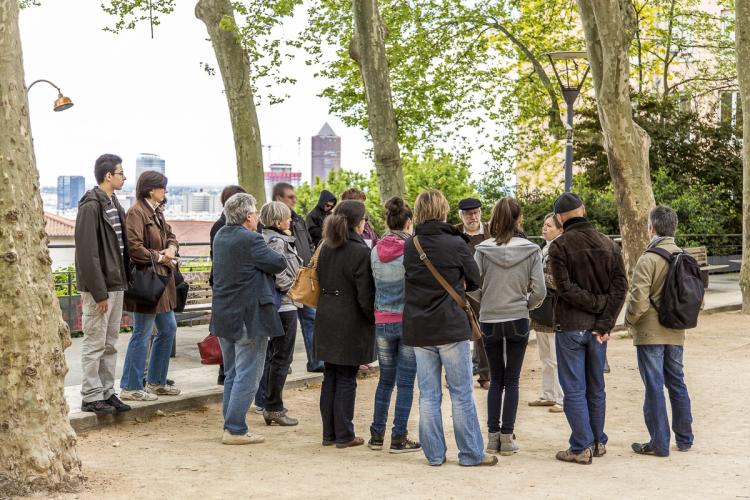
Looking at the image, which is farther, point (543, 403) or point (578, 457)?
point (543, 403)

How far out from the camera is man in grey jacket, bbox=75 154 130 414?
764 cm

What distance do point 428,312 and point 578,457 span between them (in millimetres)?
1522

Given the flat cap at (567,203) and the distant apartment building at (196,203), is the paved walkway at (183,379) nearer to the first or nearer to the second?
the flat cap at (567,203)

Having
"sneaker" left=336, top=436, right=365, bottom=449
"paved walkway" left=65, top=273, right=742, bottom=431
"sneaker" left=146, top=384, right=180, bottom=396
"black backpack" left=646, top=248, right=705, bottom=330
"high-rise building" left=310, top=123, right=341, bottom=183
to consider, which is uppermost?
"high-rise building" left=310, top=123, right=341, bottom=183

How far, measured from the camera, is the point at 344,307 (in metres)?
7.23

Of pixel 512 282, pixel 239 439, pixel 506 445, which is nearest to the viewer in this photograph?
pixel 512 282

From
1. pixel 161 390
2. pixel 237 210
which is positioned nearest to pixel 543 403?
pixel 161 390

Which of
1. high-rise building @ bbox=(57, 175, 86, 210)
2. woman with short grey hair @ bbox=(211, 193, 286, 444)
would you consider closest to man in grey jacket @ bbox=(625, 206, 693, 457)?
woman with short grey hair @ bbox=(211, 193, 286, 444)

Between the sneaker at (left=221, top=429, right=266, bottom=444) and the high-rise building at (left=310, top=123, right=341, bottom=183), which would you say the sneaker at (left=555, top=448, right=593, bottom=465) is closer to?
the sneaker at (left=221, top=429, right=266, bottom=444)

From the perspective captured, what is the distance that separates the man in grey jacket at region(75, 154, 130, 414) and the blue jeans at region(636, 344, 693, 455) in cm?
409

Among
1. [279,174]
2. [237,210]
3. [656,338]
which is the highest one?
[279,174]

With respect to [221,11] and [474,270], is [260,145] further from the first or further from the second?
[474,270]

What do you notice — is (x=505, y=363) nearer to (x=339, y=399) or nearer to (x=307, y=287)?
(x=339, y=399)

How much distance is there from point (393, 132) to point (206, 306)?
538cm
